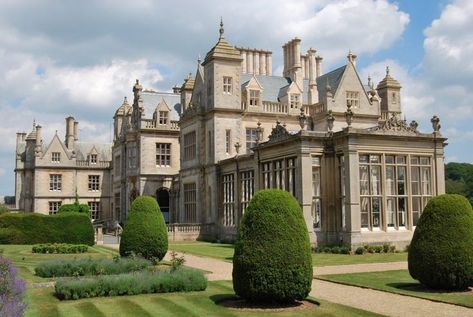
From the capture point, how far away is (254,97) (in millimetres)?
40281

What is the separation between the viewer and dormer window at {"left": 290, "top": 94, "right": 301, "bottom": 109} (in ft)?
135

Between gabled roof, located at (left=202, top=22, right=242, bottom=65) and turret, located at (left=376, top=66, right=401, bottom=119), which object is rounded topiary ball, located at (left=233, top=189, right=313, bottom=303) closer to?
gabled roof, located at (left=202, top=22, right=242, bottom=65)

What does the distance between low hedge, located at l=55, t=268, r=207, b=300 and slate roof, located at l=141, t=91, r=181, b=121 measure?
34.3 m

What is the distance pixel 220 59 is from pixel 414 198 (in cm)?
1699

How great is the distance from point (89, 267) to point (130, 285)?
4048 millimetres

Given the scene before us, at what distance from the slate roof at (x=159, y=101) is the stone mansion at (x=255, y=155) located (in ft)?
0.41

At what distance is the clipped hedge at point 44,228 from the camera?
34938 millimetres

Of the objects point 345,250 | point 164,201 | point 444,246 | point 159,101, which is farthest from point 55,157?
point 444,246

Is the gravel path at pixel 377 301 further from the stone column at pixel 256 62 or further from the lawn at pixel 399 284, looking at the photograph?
the stone column at pixel 256 62

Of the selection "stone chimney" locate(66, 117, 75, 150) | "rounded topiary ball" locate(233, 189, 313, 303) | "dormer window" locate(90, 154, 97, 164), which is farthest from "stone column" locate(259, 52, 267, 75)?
"rounded topiary ball" locate(233, 189, 313, 303)

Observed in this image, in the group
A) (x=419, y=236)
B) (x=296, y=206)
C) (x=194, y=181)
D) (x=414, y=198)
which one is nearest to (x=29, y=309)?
(x=296, y=206)

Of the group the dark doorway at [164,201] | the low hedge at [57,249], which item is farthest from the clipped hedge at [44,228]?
the dark doorway at [164,201]

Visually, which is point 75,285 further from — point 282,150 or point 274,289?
point 282,150

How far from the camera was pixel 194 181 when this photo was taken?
3978 centimetres
